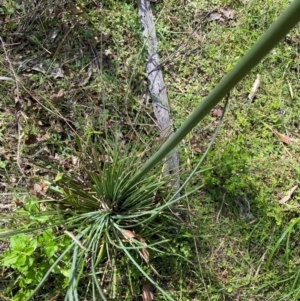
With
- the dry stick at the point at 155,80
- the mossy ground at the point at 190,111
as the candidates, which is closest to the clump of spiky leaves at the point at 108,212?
the mossy ground at the point at 190,111

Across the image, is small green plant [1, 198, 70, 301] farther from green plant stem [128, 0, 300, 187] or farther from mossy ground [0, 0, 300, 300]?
green plant stem [128, 0, 300, 187]

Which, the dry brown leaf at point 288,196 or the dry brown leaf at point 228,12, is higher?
the dry brown leaf at point 228,12

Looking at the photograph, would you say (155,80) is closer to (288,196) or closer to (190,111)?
(190,111)

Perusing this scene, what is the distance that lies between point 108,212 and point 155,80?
0.85 meters

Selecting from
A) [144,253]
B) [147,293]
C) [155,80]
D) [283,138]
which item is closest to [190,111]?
[155,80]

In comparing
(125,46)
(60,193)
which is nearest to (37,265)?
(60,193)

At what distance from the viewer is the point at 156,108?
2.35m

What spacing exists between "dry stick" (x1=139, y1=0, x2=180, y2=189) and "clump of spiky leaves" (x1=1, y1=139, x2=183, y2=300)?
25 centimetres

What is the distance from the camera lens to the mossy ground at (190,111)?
222 centimetres

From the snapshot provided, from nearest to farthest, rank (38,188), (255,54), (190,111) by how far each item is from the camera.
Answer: (255,54) → (38,188) → (190,111)

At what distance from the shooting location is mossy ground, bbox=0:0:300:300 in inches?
87.5

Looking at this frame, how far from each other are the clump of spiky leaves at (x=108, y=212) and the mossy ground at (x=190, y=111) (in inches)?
5.8

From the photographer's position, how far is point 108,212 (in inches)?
77.4

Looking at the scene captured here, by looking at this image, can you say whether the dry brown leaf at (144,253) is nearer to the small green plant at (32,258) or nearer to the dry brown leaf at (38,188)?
the small green plant at (32,258)
